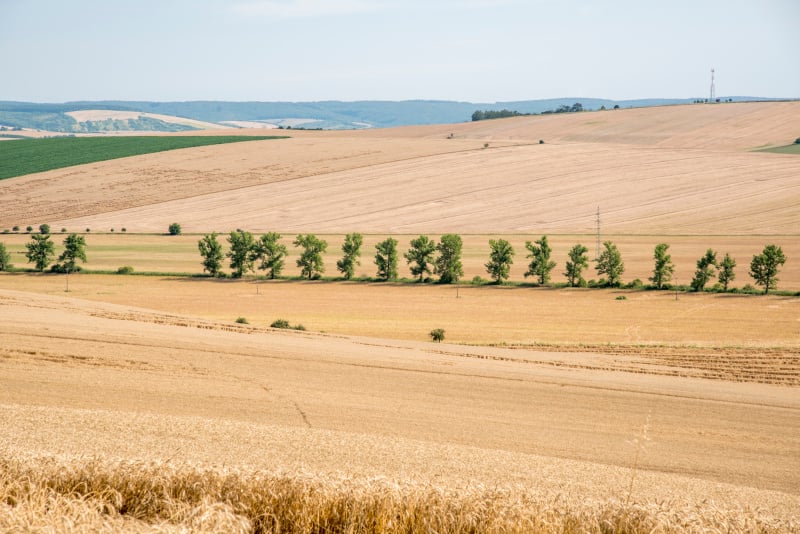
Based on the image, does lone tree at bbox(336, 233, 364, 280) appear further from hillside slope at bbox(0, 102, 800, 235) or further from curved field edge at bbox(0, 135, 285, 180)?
curved field edge at bbox(0, 135, 285, 180)

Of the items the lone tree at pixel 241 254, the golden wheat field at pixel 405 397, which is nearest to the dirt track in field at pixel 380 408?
the golden wheat field at pixel 405 397

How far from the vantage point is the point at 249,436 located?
14930 millimetres

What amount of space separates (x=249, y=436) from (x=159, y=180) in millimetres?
118688

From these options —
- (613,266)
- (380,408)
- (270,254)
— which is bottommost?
(380,408)

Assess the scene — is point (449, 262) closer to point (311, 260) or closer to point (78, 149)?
point (311, 260)

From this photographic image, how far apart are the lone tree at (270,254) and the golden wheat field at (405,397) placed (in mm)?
2457

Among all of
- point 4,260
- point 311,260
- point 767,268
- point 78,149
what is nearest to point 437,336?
point 311,260

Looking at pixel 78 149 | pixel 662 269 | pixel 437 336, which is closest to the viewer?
pixel 437 336

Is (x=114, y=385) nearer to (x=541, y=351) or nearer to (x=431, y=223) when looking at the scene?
(x=541, y=351)

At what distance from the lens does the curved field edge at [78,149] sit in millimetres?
141500

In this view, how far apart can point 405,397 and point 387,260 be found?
162ft

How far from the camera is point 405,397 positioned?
23109 millimetres

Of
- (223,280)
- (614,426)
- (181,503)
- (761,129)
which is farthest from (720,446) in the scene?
(761,129)

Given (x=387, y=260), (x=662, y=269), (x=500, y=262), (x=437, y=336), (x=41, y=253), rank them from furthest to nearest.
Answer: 1. (x=41, y=253)
2. (x=387, y=260)
3. (x=500, y=262)
4. (x=662, y=269)
5. (x=437, y=336)
